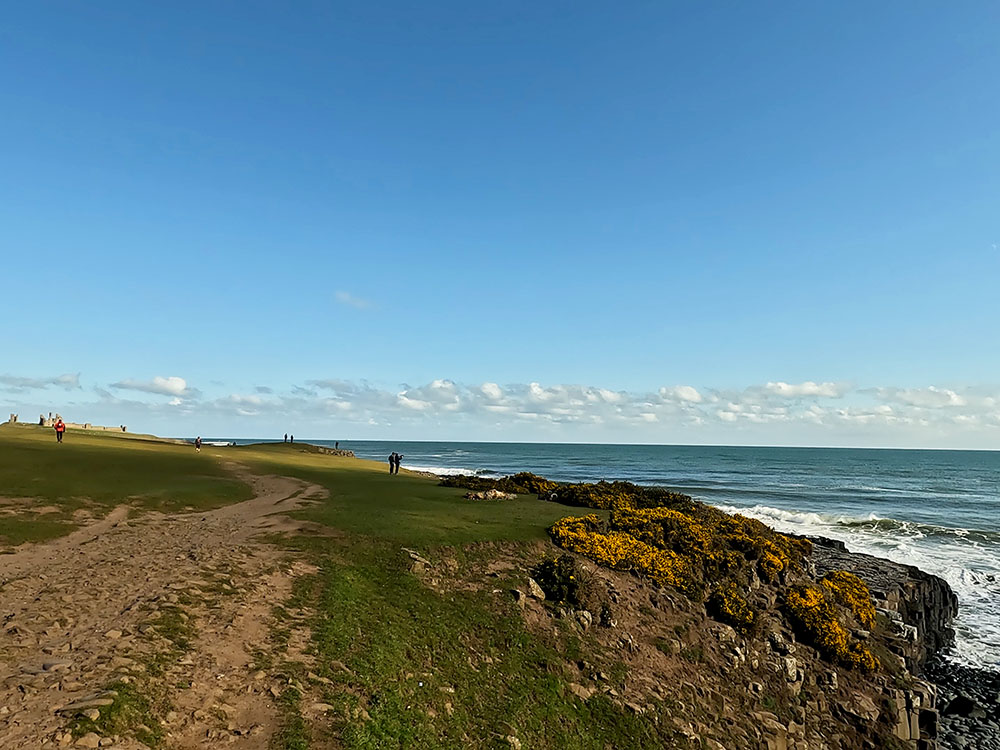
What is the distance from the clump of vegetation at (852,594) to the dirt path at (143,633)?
21.1 metres

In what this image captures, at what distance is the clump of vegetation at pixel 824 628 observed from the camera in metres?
19.1

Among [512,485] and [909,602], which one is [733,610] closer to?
[909,602]

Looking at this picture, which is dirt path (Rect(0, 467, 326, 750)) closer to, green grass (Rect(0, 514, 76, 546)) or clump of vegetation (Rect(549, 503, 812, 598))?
green grass (Rect(0, 514, 76, 546))

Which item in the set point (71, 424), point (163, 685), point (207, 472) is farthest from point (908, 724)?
point (71, 424)

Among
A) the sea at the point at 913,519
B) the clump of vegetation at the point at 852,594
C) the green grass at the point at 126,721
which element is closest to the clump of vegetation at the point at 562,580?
the green grass at the point at 126,721

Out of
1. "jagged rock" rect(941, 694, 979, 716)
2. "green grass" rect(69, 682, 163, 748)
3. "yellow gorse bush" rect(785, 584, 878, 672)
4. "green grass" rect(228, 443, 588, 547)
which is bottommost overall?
"jagged rock" rect(941, 694, 979, 716)

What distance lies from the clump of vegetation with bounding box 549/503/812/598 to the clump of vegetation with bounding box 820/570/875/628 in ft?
5.29

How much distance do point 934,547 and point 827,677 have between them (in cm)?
3422

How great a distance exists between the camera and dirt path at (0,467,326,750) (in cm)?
938

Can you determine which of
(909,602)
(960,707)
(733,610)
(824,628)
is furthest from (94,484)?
(909,602)

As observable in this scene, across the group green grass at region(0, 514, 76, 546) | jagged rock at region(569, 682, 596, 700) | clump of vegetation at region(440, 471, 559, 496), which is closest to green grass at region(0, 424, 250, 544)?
green grass at region(0, 514, 76, 546)

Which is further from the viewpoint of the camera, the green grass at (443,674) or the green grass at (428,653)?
the green grass at (443,674)

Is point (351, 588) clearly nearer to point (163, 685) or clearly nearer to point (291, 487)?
point (163, 685)

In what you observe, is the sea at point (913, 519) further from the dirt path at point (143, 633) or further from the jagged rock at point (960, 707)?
the dirt path at point (143, 633)
